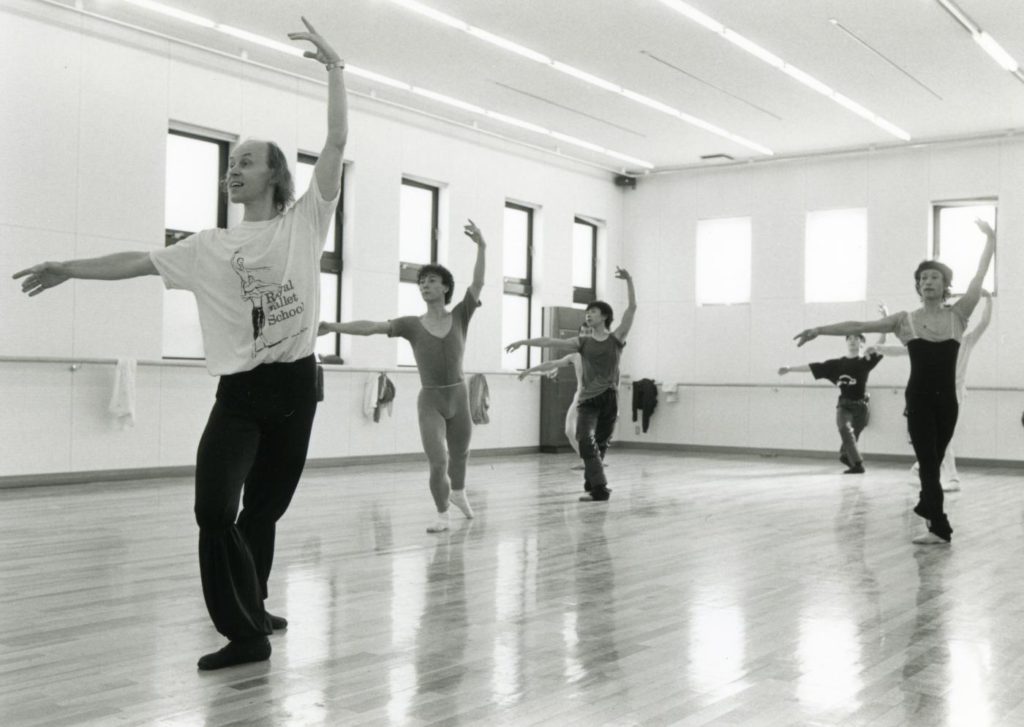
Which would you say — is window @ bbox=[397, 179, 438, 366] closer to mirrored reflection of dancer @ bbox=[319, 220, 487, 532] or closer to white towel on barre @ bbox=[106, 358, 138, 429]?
white towel on barre @ bbox=[106, 358, 138, 429]

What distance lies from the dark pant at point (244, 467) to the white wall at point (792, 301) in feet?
34.3

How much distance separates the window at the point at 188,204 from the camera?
9.25 m

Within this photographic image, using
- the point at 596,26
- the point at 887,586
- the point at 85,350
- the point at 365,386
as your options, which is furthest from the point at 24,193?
the point at 887,586

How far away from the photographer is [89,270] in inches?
112

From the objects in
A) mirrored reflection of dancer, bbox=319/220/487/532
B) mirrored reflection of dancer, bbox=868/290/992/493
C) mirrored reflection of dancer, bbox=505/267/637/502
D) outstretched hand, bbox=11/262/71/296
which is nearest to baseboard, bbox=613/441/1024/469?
mirrored reflection of dancer, bbox=868/290/992/493

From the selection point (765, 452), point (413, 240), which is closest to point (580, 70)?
point (413, 240)

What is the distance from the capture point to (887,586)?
4.38 m

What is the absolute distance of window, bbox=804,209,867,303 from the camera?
1283cm

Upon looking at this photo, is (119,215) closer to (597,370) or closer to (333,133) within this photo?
(597,370)

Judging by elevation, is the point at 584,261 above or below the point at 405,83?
below

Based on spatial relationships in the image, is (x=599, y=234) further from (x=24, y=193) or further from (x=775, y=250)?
(x=24, y=193)

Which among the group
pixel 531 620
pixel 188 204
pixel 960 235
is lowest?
pixel 531 620

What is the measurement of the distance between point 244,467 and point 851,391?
9136 millimetres

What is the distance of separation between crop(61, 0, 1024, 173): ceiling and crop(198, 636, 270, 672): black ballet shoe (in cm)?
602
